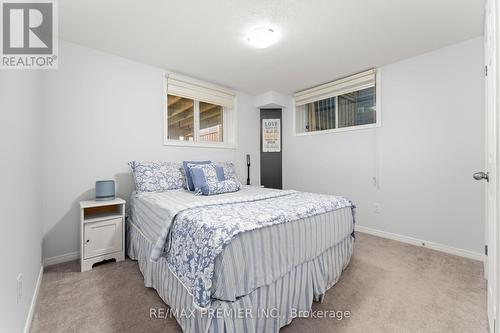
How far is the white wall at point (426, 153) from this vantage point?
7.84 feet

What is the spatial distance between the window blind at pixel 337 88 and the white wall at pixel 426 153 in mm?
199

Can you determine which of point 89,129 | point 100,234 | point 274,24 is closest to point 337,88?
point 274,24

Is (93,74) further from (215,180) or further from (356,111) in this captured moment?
(356,111)

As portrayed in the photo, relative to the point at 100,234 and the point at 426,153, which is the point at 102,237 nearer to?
the point at 100,234

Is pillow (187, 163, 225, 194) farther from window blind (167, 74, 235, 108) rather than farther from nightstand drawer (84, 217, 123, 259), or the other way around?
window blind (167, 74, 235, 108)

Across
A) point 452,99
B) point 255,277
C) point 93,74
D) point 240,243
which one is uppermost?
point 93,74

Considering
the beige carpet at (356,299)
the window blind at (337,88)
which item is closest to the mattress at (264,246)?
the beige carpet at (356,299)

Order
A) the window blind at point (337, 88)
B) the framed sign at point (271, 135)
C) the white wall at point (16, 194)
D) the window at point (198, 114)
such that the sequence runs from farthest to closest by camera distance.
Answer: the framed sign at point (271, 135), the window at point (198, 114), the window blind at point (337, 88), the white wall at point (16, 194)

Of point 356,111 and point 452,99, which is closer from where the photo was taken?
point 452,99

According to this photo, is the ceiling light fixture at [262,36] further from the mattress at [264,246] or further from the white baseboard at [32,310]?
the white baseboard at [32,310]

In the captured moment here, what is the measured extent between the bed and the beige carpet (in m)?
0.14

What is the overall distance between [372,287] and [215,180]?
190 centimetres

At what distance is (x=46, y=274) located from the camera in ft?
6.75

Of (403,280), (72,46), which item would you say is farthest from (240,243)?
(72,46)
